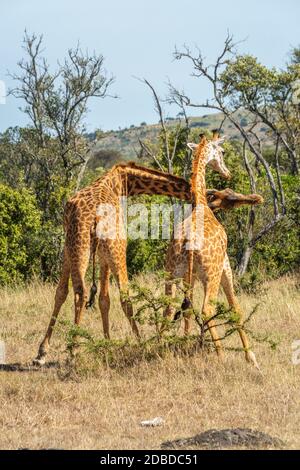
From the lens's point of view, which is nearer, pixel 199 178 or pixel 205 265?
pixel 205 265

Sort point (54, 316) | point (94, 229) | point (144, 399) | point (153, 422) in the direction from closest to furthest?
point (153, 422) → point (144, 399) → point (94, 229) → point (54, 316)

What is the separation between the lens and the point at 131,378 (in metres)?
8.30

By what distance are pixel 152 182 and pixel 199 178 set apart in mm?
821

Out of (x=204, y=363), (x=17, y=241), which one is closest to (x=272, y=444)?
(x=204, y=363)

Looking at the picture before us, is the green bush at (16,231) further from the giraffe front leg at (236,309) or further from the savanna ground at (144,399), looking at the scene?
the giraffe front leg at (236,309)

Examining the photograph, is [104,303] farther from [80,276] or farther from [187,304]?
[187,304]

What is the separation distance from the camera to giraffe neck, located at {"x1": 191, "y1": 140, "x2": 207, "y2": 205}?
9125mm

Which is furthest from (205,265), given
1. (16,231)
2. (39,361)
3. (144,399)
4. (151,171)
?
(16,231)

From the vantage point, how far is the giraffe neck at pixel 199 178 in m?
9.12

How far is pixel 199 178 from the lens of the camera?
368 inches

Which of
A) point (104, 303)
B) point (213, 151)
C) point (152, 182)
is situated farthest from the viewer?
point (213, 151)

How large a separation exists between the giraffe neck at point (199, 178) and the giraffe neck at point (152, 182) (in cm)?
38

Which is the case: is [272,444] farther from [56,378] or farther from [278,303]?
[278,303]
